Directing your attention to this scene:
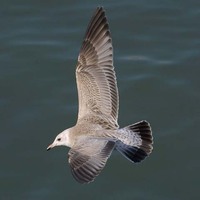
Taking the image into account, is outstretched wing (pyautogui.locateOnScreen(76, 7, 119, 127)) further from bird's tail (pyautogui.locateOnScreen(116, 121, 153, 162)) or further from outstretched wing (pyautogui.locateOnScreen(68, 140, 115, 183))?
outstretched wing (pyautogui.locateOnScreen(68, 140, 115, 183))

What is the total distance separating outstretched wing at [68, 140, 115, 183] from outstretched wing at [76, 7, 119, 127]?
906mm

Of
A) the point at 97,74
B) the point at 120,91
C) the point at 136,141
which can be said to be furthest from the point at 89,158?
the point at 120,91

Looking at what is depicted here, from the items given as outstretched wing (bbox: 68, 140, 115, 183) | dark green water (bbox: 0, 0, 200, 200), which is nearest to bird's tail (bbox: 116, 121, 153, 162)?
outstretched wing (bbox: 68, 140, 115, 183)

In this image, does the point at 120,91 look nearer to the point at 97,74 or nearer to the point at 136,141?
the point at 97,74

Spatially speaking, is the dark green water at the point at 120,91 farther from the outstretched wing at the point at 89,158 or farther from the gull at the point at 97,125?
the outstretched wing at the point at 89,158

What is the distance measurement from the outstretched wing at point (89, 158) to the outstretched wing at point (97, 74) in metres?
0.91

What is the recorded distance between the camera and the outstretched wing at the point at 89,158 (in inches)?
315

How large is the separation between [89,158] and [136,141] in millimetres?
860

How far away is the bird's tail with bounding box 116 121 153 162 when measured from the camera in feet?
28.7

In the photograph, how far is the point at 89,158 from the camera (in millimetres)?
8211

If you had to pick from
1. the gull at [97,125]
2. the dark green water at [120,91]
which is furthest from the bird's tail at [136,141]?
the dark green water at [120,91]

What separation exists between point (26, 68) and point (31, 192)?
2.42 metres

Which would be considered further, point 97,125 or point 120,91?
point 120,91

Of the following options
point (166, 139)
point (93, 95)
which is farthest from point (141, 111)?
point (93, 95)
